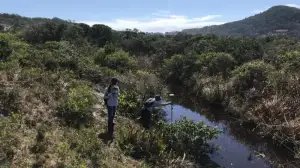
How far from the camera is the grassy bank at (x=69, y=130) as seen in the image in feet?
24.5

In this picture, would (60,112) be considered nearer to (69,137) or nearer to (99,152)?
(69,137)

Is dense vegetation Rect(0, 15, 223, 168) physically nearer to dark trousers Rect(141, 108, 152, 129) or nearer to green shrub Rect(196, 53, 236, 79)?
dark trousers Rect(141, 108, 152, 129)

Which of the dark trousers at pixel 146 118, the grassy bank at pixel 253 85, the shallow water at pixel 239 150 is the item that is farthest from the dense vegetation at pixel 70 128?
the grassy bank at pixel 253 85

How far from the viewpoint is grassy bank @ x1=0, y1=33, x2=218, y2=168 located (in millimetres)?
7453

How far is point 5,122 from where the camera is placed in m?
7.73

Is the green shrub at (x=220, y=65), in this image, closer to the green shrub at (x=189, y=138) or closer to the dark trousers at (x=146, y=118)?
the dark trousers at (x=146, y=118)

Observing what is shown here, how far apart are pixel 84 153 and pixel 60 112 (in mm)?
2709

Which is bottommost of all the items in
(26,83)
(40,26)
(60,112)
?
(60,112)

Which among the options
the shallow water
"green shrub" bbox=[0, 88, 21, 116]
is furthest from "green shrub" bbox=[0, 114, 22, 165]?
the shallow water

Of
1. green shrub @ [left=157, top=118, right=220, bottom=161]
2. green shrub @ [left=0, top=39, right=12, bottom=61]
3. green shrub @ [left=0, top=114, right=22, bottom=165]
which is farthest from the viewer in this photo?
green shrub @ [left=0, top=39, right=12, bottom=61]

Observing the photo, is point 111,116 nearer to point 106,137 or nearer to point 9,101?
point 106,137

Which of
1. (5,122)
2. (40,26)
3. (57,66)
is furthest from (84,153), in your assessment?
(40,26)

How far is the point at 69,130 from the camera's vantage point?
361 inches

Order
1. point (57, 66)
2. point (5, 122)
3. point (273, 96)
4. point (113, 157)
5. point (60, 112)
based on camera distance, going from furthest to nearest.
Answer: point (57, 66) → point (273, 96) → point (60, 112) → point (113, 157) → point (5, 122)
